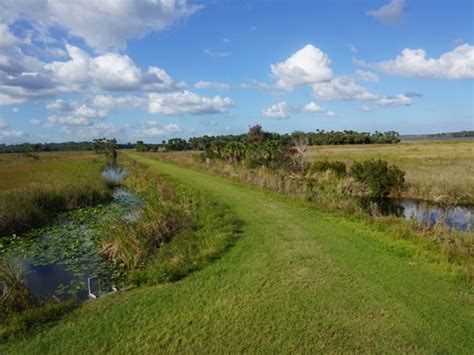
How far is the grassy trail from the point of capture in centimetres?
411

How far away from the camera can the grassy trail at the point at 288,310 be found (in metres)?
4.11

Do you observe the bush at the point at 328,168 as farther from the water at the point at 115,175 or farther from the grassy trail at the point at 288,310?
the water at the point at 115,175

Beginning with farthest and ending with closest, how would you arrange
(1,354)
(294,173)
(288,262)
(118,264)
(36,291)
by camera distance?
(294,173) < (118,264) < (36,291) < (288,262) < (1,354)

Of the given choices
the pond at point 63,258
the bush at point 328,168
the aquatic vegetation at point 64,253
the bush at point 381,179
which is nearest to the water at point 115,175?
the aquatic vegetation at point 64,253

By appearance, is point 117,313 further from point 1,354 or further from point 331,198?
point 331,198

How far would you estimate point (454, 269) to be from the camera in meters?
6.13

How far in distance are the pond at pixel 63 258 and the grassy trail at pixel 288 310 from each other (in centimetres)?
252

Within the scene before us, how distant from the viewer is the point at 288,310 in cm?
480

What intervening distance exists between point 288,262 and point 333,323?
85.1 inches

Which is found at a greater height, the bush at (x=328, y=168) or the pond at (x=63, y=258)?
the bush at (x=328, y=168)

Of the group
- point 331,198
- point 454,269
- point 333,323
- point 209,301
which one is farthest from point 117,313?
point 331,198

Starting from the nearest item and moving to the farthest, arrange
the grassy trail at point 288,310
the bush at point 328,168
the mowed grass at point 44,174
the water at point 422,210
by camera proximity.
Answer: the grassy trail at point 288,310 < the water at point 422,210 < the mowed grass at point 44,174 < the bush at point 328,168

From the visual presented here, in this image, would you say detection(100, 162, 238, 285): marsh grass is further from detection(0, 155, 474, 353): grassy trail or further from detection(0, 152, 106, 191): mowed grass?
detection(0, 152, 106, 191): mowed grass

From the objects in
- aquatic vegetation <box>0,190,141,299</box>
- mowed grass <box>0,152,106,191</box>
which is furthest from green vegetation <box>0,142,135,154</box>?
aquatic vegetation <box>0,190,141,299</box>
